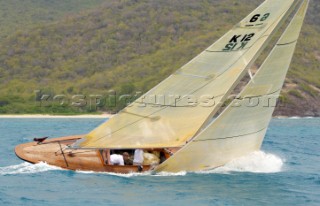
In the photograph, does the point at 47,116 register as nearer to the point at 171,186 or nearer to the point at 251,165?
the point at 251,165

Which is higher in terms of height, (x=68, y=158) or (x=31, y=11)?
(x=68, y=158)

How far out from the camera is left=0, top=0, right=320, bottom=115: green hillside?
81.6 m

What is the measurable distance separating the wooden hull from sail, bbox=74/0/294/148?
441mm

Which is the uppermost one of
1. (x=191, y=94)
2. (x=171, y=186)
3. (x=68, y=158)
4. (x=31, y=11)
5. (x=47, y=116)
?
(x=191, y=94)

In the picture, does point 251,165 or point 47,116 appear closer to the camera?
point 251,165

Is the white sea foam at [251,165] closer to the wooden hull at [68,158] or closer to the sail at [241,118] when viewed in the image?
the sail at [241,118]

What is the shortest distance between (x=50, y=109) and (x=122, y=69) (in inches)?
533

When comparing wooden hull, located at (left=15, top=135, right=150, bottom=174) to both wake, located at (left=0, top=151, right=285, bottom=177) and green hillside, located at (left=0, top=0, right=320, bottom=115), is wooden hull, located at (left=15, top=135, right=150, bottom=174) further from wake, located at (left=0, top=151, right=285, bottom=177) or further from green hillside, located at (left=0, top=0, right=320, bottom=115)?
green hillside, located at (left=0, top=0, right=320, bottom=115)

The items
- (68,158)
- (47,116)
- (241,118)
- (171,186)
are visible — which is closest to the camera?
(171,186)

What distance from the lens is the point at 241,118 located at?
71.0 ft

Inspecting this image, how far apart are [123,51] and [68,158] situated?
73192 millimetres

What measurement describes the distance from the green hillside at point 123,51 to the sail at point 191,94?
5456cm

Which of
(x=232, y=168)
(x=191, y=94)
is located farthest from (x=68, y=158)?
(x=232, y=168)

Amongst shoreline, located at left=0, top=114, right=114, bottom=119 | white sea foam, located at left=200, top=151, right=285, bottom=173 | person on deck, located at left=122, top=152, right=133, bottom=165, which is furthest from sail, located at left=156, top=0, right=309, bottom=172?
shoreline, located at left=0, top=114, right=114, bottom=119
